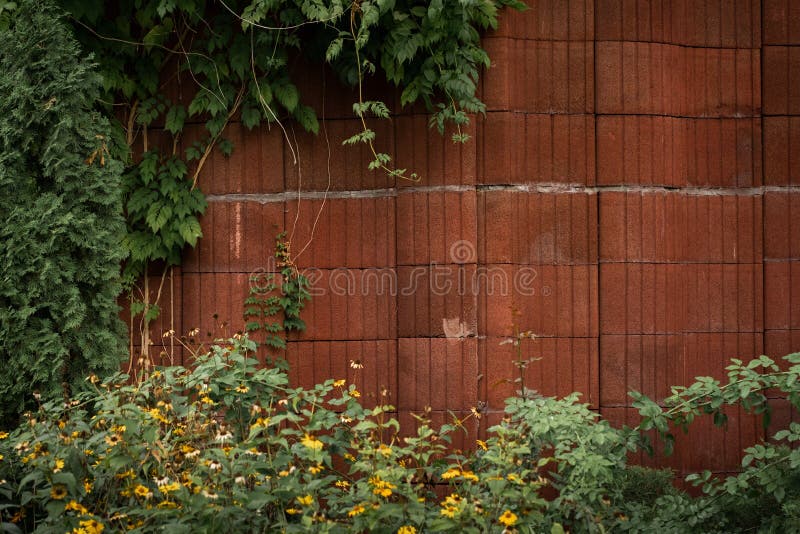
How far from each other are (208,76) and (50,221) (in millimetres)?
1472

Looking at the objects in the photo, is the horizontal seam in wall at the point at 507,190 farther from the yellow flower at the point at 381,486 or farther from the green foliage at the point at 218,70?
the yellow flower at the point at 381,486

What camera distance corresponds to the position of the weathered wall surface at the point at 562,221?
501 centimetres

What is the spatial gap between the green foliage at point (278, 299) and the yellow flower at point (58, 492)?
2305 millimetres

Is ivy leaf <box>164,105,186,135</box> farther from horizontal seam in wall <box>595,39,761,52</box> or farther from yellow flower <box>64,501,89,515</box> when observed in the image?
yellow flower <box>64,501,89,515</box>

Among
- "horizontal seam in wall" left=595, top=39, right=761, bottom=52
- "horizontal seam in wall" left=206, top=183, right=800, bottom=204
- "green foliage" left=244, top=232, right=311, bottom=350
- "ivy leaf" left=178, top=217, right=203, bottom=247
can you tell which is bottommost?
"green foliage" left=244, top=232, right=311, bottom=350

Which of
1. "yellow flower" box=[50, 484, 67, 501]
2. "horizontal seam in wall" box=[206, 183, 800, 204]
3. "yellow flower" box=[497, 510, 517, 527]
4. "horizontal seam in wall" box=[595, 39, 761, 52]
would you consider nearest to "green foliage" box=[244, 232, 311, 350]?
"horizontal seam in wall" box=[206, 183, 800, 204]

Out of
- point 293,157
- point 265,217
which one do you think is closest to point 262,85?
point 293,157

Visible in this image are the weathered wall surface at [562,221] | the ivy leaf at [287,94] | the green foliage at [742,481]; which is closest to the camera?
the green foliage at [742,481]

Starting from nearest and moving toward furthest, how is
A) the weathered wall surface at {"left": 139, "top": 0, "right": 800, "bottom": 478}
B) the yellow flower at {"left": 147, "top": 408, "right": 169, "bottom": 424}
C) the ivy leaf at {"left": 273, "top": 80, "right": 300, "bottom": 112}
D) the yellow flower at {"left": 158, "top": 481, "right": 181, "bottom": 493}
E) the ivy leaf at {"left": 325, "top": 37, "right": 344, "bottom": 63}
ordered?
the yellow flower at {"left": 158, "top": 481, "right": 181, "bottom": 493}
the yellow flower at {"left": 147, "top": 408, "right": 169, "bottom": 424}
the ivy leaf at {"left": 325, "top": 37, "right": 344, "bottom": 63}
the weathered wall surface at {"left": 139, "top": 0, "right": 800, "bottom": 478}
the ivy leaf at {"left": 273, "top": 80, "right": 300, "bottom": 112}

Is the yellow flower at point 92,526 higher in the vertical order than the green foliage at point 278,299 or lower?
lower

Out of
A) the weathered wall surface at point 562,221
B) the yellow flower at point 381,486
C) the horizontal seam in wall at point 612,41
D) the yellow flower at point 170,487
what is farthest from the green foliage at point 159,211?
the yellow flower at point 381,486

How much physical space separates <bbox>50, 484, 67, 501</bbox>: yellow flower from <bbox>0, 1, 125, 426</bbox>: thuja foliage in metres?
1.46

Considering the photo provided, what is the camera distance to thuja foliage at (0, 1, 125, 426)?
434cm

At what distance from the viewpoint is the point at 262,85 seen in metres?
5.18
